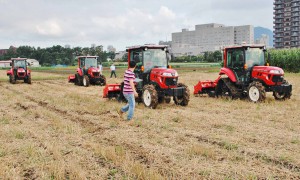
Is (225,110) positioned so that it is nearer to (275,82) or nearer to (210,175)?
(275,82)

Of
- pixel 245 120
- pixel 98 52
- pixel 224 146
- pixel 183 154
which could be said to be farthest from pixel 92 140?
pixel 98 52

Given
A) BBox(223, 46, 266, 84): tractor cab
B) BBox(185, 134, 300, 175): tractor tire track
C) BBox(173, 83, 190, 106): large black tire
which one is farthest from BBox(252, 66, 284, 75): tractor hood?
BBox(185, 134, 300, 175): tractor tire track

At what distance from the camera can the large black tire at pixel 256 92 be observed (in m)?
12.2

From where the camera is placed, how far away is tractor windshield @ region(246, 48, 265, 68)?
13086 mm

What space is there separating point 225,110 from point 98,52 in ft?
357

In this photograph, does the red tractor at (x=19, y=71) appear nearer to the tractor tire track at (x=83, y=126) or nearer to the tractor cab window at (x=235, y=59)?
the tractor tire track at (x=83, y=126)

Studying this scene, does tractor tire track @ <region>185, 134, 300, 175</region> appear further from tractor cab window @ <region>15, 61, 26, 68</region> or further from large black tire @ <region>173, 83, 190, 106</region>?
tractor cab window @ <region>15, 61, 26, 68</region>

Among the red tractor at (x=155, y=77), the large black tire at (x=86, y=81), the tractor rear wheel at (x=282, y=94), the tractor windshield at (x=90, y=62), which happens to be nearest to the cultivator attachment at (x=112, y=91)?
the red tractor at (x=155, y=77)

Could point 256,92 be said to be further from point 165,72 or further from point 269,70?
point 165,72

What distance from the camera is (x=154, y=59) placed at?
12.2 metres

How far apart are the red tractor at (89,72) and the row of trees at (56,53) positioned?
9359 cm

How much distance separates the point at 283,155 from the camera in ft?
19.0

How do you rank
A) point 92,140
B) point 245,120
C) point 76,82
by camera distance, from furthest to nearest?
point 76,82 < point 245,120 < point 92,140

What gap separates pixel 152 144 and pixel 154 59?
599 cm
